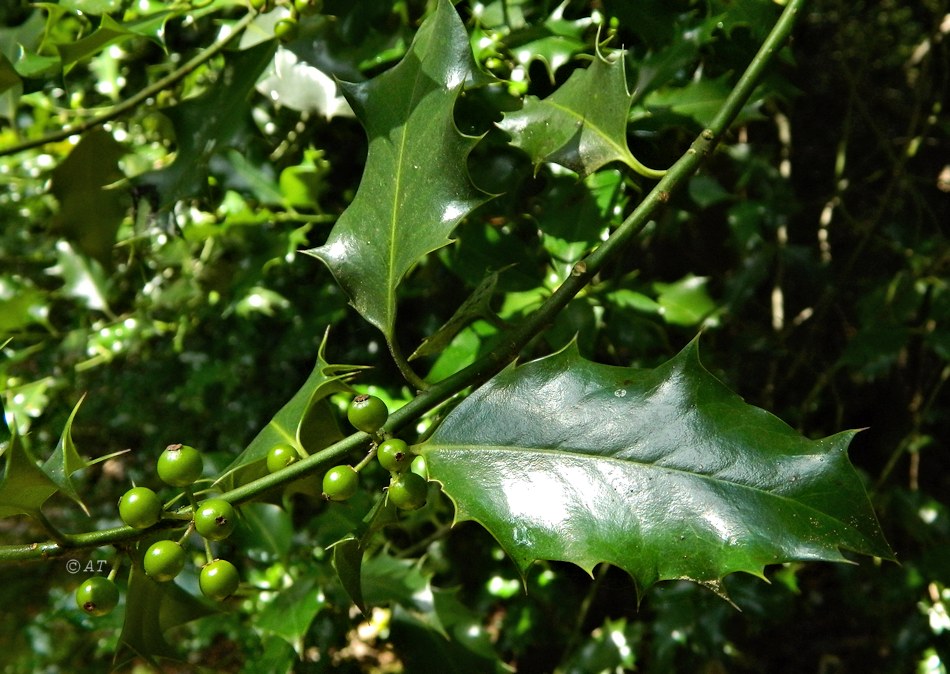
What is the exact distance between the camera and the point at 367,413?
0.70m

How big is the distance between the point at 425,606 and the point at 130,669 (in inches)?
67.0

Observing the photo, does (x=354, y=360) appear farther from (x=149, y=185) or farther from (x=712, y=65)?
(x=712, y=65)

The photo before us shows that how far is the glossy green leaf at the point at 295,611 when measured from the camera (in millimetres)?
1134

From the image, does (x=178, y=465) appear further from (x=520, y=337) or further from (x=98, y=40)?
(x=98, y=40)

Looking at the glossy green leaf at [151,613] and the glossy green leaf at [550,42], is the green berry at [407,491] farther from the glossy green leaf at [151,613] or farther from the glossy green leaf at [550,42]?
the glossy green leaf at [550,42]

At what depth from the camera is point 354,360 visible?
1.54m

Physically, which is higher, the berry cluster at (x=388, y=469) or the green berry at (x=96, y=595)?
the berry cluster at (x=388, y=469)

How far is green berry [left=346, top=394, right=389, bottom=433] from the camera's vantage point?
2.30 ft

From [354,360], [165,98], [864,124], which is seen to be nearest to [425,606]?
[354,360]

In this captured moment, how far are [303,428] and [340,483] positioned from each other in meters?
0.16

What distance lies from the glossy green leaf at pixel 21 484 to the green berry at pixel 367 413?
0.23m

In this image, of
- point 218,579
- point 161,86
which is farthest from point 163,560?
point 161,86

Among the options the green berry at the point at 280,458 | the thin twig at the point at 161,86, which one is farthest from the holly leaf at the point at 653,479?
the thin twig at the point at 161,86

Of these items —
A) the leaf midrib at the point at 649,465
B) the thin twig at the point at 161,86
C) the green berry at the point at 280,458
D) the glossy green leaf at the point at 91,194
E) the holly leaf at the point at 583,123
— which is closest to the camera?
the leaf midrib at the point at 649,465
